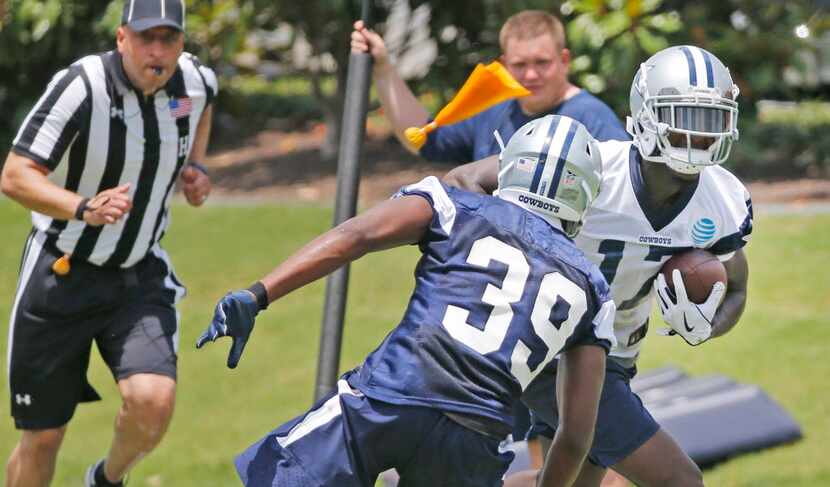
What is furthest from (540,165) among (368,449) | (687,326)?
(687,326)

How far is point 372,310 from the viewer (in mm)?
10625

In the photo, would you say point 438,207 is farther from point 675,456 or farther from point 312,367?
point 312,367

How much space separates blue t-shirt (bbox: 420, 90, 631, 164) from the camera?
5.86 metres

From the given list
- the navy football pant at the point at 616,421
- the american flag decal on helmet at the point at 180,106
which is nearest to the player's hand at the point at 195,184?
the american flag decal on helmet at the point at 180,106

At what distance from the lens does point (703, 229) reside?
4910 millimetres

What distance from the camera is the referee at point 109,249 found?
18.6 feet

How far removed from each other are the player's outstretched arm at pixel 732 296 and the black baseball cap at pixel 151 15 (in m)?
2.40

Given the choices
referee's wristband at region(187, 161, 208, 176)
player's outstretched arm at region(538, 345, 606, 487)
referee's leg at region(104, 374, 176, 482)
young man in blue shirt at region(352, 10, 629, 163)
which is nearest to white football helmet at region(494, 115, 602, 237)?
player's outstretched arm at region(538, 345, 606, 487)

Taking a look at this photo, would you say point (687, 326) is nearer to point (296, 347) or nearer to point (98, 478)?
point (98, 478)

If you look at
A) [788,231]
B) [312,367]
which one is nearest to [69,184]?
[312,367]

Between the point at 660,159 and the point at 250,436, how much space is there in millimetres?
4335

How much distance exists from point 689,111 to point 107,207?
2.19 m

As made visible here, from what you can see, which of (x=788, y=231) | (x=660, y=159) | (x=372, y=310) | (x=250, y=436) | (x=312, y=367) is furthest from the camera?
(x=788, y=231)

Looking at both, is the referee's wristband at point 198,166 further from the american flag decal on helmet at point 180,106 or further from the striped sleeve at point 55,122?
the striped sleeve at point 55,122
